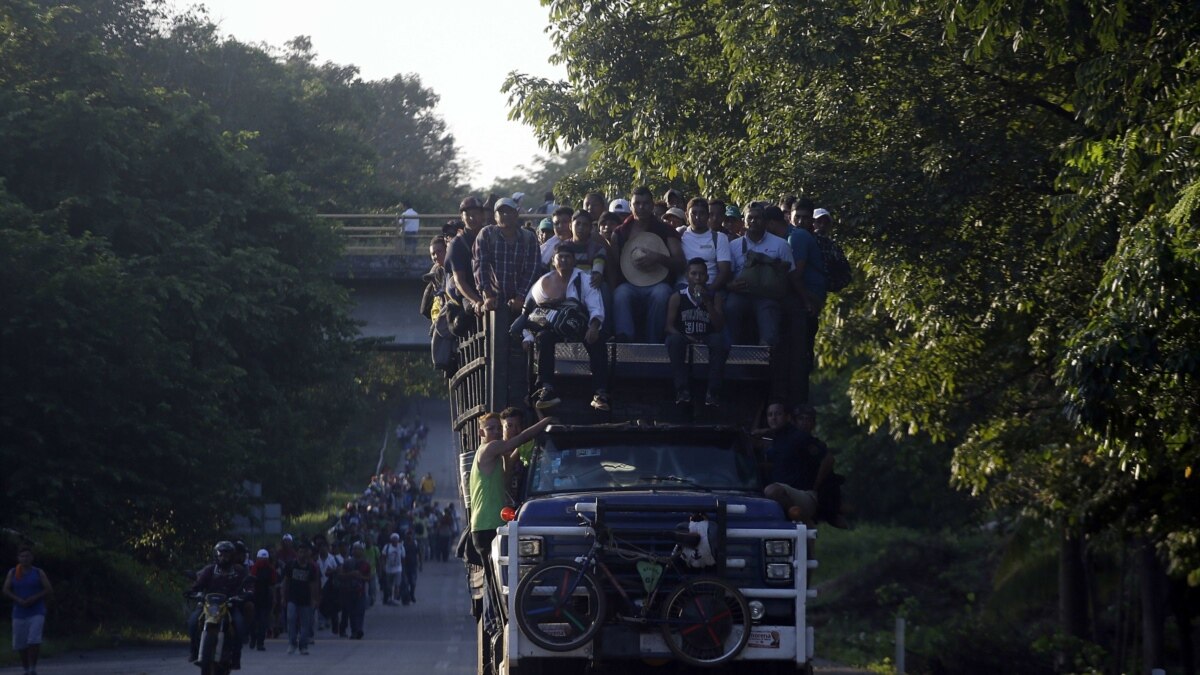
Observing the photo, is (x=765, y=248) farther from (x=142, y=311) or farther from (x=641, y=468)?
(x=142, y=311)

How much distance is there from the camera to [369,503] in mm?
50844

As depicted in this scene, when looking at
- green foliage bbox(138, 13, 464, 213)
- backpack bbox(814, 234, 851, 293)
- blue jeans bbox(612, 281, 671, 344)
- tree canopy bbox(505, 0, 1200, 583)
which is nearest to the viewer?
tree canopy bbox(505, 0, 1200, 583)

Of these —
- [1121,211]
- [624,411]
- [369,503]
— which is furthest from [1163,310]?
[369,503]

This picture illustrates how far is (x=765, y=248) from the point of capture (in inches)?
557

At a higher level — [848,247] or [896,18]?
[896,18]

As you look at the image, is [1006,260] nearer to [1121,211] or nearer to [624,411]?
[1121,211]

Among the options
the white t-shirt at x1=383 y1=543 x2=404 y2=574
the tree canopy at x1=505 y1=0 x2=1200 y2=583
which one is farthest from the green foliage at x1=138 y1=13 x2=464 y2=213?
the tree canopy at x1=505 y1=0 x2=1200 y2=583

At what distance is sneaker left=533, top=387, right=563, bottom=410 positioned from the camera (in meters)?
13.4

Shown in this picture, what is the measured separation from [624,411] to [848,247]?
596 cm

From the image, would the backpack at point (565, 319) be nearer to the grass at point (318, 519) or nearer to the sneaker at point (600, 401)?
the sneaker at point (600, 401)

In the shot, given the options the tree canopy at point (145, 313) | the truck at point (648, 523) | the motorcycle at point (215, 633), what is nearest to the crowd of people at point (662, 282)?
the truck at point (648, 523)

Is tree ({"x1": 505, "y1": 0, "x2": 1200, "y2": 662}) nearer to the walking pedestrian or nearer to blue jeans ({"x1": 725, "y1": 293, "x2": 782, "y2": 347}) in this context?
blue jeans ({"x1": 725, "y1": 293, "x2": 782, "y2": 347})

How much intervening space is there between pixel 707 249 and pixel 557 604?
4062 mm

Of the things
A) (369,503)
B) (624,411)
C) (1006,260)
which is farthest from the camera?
(369,503)
